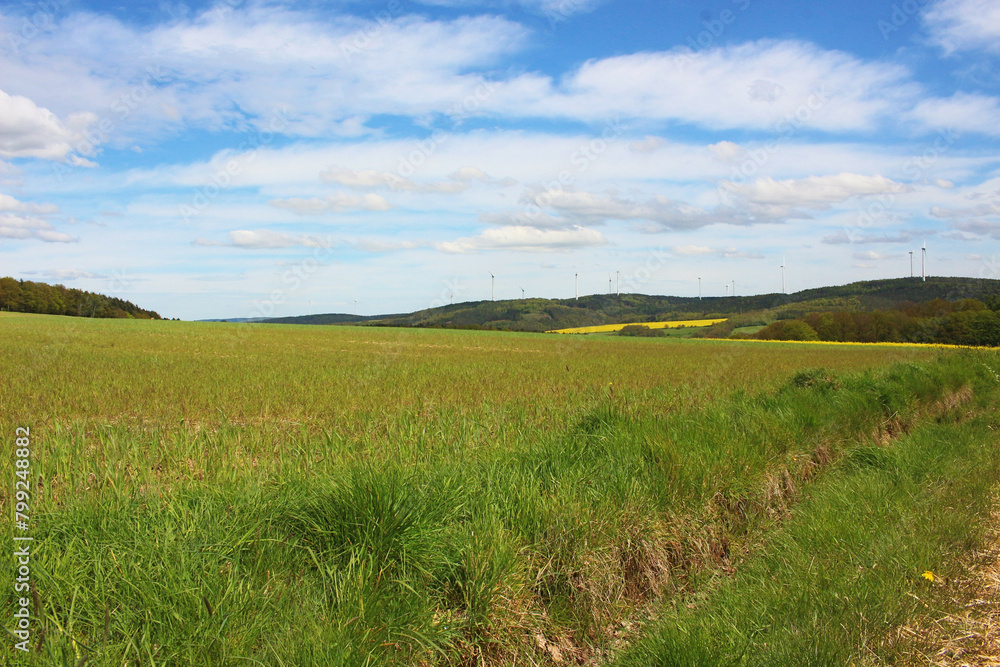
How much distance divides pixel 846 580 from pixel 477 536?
3.14 meters

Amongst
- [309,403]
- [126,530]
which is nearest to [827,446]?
[309,403]

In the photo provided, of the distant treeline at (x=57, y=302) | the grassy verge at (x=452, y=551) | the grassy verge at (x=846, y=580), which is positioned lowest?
the grassy verge at (x=846, y=580)

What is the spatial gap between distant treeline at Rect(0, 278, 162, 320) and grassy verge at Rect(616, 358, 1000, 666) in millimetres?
119951

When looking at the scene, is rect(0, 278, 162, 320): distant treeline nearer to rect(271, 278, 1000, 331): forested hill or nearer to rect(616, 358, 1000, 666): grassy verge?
rect(271, 278, 1000, 331): forested hill

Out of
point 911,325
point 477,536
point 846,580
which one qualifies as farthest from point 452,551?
point 911,325

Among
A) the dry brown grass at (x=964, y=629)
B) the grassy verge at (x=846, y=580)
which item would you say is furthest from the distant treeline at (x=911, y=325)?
the dry brown grass at (x=964, y=629)

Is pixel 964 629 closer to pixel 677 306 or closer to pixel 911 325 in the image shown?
pixel 911 325

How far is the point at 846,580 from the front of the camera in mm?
4762

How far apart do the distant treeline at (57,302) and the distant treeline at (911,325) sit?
10771cm

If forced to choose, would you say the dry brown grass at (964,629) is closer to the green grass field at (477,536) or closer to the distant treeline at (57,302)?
the green grass field at (477,536)

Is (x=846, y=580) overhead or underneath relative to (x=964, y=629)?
overhead

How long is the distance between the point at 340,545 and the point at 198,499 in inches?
44.8

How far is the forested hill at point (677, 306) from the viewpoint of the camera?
91312 millimetres

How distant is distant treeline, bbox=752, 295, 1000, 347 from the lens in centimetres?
5834
